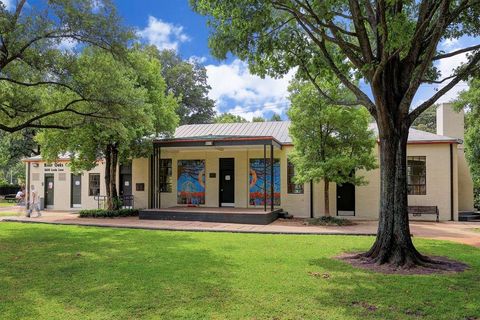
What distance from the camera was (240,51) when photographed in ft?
34.0

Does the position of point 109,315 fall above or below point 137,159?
below

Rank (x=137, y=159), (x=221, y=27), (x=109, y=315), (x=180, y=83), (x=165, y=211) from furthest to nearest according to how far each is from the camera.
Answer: (x=180, y=83)
(x=137, y=159)
(x=165, y=211)
(x=221, y=27)
(x=109, y=315)

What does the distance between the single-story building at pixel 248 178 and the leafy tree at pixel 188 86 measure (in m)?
19.6

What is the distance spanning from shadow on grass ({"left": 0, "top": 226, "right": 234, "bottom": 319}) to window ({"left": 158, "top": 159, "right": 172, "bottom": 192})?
10325 mm

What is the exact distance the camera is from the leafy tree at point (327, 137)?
53.1ft

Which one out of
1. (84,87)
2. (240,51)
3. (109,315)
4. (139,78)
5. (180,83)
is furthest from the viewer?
(180,83)

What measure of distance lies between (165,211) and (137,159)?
570 centimetres

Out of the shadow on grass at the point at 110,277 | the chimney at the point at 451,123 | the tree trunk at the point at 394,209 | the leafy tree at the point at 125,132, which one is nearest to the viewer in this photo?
the shadow on grass at the point at 110,277

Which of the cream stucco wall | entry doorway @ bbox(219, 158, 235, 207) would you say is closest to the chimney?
entry doorway @ bbox(219, 158, 235, 207)

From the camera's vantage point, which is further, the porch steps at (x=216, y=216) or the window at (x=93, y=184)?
the window at (x=93, y=184)

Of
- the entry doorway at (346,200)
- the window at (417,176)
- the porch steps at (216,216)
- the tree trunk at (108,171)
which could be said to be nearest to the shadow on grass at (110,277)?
the porch steps at (216,216)

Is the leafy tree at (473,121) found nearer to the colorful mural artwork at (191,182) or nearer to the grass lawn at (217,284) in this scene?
the grass lawn at (217,284)

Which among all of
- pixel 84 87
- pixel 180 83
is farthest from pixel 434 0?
pixel 180 83

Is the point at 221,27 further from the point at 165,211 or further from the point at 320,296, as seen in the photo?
the point at 165,211
